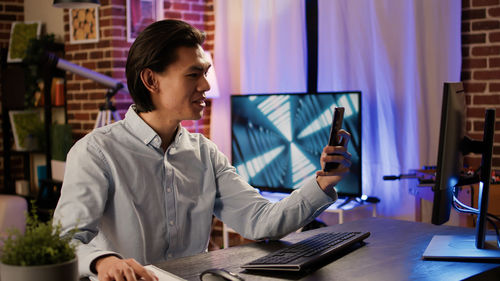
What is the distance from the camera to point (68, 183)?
1.71 meters

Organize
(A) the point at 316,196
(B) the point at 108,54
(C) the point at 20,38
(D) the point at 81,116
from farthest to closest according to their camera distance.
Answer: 1. (C) the point at 20,38
2. (D) the point at 81,116
3. (B) the point at 108,54
4. (A) the point at 316,196

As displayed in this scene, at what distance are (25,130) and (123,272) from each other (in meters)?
4.69

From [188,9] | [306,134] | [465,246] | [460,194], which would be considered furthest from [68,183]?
[188,9]

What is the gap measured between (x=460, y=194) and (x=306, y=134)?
3.78 ft

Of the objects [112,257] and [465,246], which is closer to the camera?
[112,257]

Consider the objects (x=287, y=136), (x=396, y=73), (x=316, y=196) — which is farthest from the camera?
(x=287, y=136)

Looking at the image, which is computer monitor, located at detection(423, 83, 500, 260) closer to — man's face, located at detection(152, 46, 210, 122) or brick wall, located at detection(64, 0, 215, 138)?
man's face, located at detection(152, 46, 210, 122)

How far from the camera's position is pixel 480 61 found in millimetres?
3590

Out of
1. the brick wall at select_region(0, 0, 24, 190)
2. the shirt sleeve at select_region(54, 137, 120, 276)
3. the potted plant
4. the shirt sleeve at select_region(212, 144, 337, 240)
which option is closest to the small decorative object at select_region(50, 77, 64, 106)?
the brick wall at select_region(0, 0, 24, 190)

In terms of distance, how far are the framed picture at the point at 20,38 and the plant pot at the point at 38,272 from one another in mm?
4870

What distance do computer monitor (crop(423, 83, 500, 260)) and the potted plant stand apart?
92 centimetres

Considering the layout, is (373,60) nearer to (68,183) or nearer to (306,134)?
(306,134)

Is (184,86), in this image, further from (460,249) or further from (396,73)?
(396,73)

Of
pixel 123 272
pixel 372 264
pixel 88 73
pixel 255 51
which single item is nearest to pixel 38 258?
pixel 123 272
